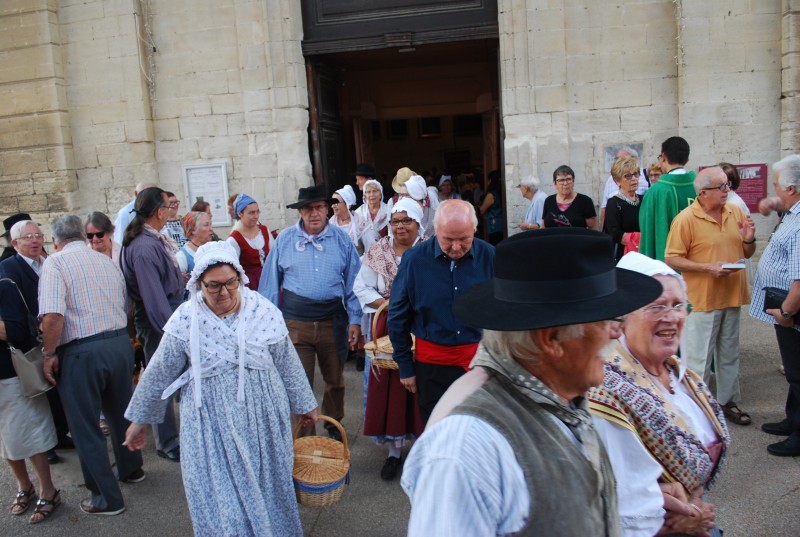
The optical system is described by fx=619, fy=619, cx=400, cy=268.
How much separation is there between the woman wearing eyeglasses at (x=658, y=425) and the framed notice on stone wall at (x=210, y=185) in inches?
278

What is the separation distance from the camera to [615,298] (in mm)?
1541

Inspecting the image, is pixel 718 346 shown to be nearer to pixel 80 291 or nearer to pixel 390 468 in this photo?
pixel 390 468

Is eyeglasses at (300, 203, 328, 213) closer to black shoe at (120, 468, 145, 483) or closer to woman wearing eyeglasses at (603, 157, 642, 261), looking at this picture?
black shoe at (120, 468, 145, 483)

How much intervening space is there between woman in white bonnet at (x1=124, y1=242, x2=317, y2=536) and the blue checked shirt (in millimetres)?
1423

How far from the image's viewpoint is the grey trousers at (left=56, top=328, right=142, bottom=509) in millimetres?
3934

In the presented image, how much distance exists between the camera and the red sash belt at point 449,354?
3.56 meters

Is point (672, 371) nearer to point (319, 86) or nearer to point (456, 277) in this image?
point (456, 277)

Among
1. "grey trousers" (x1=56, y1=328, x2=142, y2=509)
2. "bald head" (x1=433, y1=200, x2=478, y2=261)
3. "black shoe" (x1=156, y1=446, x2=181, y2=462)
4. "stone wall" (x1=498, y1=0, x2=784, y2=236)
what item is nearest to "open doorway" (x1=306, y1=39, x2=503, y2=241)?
"stone wall" (x1=498, y1=0, x2=784, y2=236)

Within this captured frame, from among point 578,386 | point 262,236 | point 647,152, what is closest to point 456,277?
point 578,386

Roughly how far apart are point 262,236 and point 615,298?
5103 mm

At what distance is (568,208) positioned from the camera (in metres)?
6.81

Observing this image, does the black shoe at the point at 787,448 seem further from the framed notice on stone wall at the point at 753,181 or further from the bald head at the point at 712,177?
the framed notice on stone wall at the point at 753,181

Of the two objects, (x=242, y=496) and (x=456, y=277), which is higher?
(x=456, y=277)

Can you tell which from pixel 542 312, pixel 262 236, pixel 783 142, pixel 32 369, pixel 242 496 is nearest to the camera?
pixel 542 312
